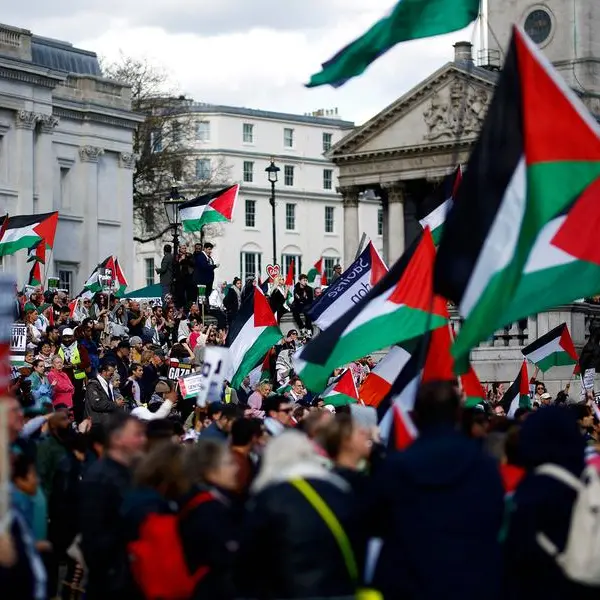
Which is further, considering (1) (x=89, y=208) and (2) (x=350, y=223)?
(2) (x=350, y=223)

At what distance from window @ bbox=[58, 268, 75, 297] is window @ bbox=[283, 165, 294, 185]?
4542 cm

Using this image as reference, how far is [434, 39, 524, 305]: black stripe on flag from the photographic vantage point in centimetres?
1020

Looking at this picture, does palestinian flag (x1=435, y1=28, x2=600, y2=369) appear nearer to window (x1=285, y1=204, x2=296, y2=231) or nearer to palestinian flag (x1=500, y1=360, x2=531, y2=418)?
palestinian flag (x1=500, y1=360, x2=531, y2=418)

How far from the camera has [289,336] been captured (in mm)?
33781

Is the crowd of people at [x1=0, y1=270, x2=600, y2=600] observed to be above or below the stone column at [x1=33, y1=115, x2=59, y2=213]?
below

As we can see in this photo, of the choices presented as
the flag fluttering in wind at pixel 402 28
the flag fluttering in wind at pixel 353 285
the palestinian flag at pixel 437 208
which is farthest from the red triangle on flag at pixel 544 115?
the palestinian flag at pixel 437 208

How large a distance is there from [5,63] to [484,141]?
46533mm

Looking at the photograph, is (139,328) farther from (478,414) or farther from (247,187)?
(247,187)

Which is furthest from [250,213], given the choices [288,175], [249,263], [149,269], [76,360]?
[76,360]

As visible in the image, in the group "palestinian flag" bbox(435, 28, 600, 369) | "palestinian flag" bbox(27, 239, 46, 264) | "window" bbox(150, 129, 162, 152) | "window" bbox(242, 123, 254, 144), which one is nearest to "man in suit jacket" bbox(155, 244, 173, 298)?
"palestinian flag" bbox(27, 239, 46, 264)

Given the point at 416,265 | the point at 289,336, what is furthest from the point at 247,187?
the point at 416,265

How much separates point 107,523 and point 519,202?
131 inches

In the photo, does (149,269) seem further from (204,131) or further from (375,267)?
(375,267)

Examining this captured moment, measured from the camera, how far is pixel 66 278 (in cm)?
6062
